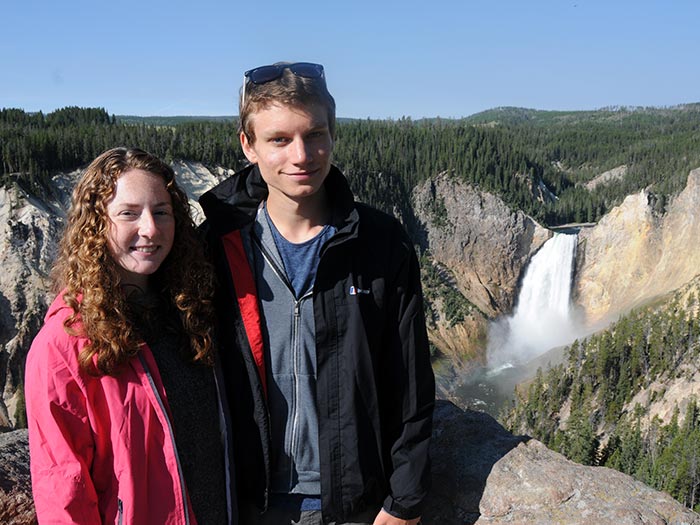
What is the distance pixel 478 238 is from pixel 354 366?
247 ft

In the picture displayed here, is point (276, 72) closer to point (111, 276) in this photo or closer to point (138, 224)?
point (138, 224)

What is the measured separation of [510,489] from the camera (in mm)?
3736

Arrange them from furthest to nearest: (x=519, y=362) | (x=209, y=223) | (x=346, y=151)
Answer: (x=346, y=151), (x=519, y=362), (x=209, y=223)

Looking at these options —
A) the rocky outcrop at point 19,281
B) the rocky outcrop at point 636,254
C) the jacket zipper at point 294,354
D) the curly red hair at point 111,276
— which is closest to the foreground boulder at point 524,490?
the jacket zipper at point 294,354

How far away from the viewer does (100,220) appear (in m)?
2.92

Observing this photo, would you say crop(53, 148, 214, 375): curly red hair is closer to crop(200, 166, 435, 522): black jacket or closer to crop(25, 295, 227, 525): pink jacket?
crop(25, 295, 227, 525): pink jacket

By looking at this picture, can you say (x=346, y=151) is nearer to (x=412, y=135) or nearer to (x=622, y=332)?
(x=412, y=135)

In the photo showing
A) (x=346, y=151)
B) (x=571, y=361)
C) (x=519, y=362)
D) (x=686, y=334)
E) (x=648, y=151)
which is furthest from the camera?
(x=648, y=151)

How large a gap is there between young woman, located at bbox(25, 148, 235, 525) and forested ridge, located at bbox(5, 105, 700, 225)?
5111cm

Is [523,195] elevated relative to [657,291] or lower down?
elevated

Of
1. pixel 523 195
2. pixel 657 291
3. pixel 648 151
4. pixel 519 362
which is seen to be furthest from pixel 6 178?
pixel 648 151

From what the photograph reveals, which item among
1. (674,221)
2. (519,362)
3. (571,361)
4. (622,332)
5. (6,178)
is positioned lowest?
(519,362)

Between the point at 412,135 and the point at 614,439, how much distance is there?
65.4 meters

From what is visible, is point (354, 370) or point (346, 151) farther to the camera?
point (346, 151)
